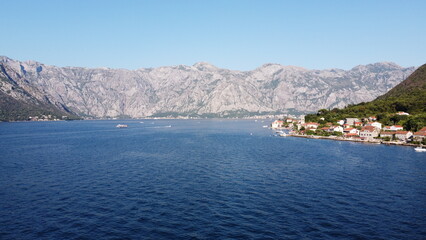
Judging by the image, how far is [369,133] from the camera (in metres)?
141

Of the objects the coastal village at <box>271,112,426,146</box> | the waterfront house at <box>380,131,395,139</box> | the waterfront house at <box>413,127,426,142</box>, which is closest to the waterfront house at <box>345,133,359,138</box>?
the coastal village at <box>271,112,426,146</box>

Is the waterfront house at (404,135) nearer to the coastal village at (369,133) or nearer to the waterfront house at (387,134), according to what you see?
the coastal village at (369,133)

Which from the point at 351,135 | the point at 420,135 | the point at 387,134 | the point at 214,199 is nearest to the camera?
the point at 214,199

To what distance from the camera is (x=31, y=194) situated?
51281mm

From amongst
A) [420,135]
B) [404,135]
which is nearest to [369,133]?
[404,135]

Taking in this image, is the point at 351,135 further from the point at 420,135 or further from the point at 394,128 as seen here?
the point at 420,135

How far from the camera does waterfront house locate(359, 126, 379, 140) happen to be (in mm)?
139938

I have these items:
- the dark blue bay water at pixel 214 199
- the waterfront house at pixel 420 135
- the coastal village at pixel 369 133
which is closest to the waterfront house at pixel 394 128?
the coastal village at pixel 369 133

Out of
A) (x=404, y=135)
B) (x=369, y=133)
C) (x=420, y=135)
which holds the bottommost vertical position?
(x=369, y=133)

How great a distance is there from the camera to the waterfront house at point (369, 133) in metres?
140

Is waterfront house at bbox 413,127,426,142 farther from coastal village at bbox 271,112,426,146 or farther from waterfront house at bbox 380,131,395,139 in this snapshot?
waterfront house at bbox 380,131,395,139

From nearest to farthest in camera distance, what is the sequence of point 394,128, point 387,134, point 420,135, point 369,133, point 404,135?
point 420,135
point 404,135
point 387,134
point 394,128
point 369,133

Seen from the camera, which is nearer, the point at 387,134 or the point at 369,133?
the point at 387,134

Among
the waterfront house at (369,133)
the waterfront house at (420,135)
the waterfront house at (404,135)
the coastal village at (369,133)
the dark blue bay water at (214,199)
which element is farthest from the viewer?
the waterfront house at (369,133)
